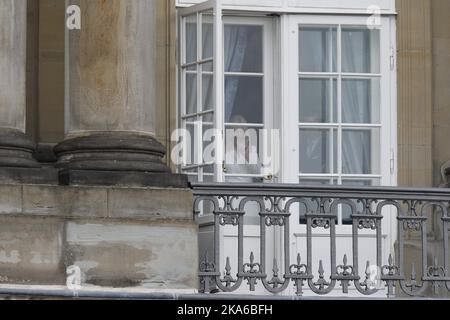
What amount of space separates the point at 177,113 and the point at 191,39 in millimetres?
721

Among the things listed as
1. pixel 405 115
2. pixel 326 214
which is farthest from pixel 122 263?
pixel 405 115

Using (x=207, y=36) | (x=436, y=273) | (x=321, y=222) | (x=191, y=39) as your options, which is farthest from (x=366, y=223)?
(x=191, y=39)

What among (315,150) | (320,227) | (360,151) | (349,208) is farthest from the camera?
(360,151)

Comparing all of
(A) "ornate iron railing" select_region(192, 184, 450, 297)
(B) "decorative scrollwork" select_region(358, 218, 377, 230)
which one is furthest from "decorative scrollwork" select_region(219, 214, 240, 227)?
(B) "decorative scrollwork" select_region(358, 218, 377, 230)

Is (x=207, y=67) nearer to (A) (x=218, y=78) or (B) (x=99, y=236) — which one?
(A) (x=218, y=78)

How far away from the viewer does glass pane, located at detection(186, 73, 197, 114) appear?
16828 millimetres

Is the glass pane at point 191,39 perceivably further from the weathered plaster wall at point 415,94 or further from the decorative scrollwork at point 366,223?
the decorative scrollwork at point 366,223

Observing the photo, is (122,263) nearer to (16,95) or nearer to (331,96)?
(16,95)

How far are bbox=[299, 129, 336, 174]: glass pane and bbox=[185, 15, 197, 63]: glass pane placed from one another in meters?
1.26

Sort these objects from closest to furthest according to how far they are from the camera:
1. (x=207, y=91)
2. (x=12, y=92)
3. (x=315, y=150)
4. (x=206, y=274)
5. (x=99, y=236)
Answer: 1. (x=99, y=236)
2. (x=12, y=92)
3. (x=206, y=274)
4. (x=207, y=91)
5. (x=315, y=150)

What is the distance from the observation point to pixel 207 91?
1670 cm

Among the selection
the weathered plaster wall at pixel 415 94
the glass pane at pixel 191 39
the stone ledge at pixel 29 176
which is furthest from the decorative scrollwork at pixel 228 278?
the weathered plaster wall at pixel 415 94

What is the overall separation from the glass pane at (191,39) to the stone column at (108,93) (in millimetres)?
1966
